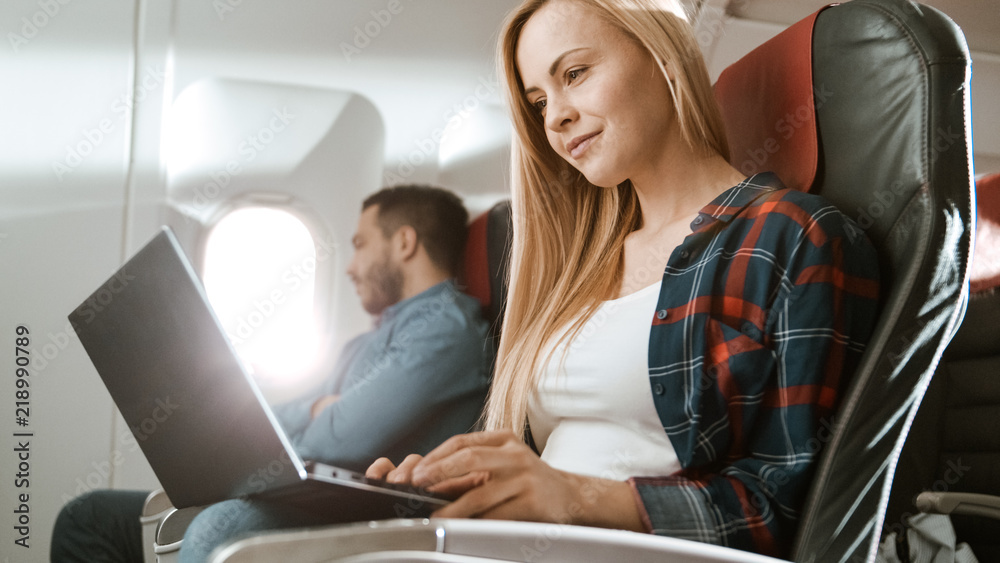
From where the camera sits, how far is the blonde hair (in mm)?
1002

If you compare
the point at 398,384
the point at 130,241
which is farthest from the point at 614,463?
the point at 130,241

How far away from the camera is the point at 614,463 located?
2.87ft

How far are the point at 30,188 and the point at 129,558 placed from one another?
31.6 inches

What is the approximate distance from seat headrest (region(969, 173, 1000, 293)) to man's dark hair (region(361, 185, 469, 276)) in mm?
1061

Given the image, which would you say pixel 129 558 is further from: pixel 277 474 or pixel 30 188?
pixel 30 188

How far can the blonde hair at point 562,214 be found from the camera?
1.00 m

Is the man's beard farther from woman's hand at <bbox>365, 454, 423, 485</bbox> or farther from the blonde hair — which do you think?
woman's hand at <bbox>365, 454, 423, 485</bbox>

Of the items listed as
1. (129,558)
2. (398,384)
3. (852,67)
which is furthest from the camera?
(398,384)

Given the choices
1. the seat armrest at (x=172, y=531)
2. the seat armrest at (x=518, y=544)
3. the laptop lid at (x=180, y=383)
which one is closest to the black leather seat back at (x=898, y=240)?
the seat armrest at (x=518, y=544)
